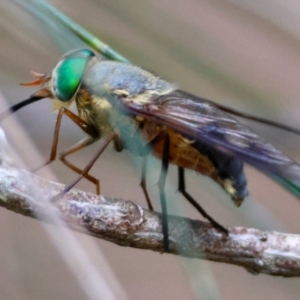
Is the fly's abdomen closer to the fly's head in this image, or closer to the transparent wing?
the transparent wing

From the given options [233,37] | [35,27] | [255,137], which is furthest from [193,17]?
[35,27]

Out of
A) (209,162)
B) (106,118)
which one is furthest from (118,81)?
(209,162)

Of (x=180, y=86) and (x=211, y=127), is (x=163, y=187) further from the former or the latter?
(x=180, y=86)

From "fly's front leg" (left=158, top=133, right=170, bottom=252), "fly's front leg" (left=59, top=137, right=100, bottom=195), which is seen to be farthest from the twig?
"fly's front leg" (left=59, top=137, right=100, bottom=195)

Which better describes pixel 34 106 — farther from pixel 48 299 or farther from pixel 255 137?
pixel 48 299

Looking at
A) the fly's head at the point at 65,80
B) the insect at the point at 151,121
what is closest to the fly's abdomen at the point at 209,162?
the insect at the point at 151,121

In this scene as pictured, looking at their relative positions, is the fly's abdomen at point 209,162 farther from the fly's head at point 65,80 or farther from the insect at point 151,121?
the fly's head at point 65,80
